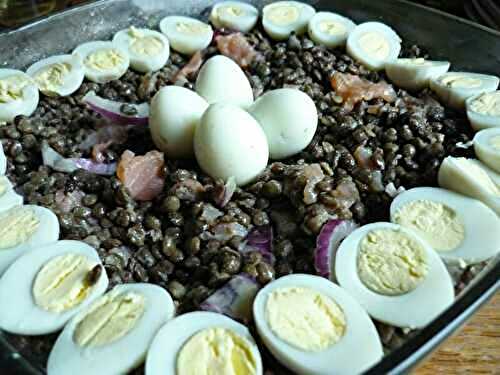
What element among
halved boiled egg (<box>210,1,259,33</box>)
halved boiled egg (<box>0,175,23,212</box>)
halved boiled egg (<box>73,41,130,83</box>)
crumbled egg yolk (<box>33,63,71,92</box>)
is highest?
halved boiled egg (<box>210,1,259,33</box>)

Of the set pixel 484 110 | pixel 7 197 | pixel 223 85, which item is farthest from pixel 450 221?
pixel 7 197

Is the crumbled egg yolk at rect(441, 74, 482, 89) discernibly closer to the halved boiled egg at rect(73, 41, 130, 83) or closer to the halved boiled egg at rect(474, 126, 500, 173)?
the halved boiled egg at rect(474, 126, 500, 173)

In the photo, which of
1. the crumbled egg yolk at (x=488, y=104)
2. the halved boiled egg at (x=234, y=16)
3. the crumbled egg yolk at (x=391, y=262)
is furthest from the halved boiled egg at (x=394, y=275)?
the halved boiled egg at (x=234, y=16)

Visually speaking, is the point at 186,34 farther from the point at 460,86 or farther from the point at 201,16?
the point at 460,86

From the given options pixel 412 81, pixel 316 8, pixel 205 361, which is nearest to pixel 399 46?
pixel 412 81

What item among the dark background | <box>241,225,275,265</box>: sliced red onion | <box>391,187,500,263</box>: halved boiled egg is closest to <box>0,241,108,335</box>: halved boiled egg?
<box>241,225,275,265</box>: sliced red onion

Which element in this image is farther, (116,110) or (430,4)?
(430,4)

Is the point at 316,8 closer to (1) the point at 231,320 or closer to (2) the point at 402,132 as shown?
(2) the point at 402,132
